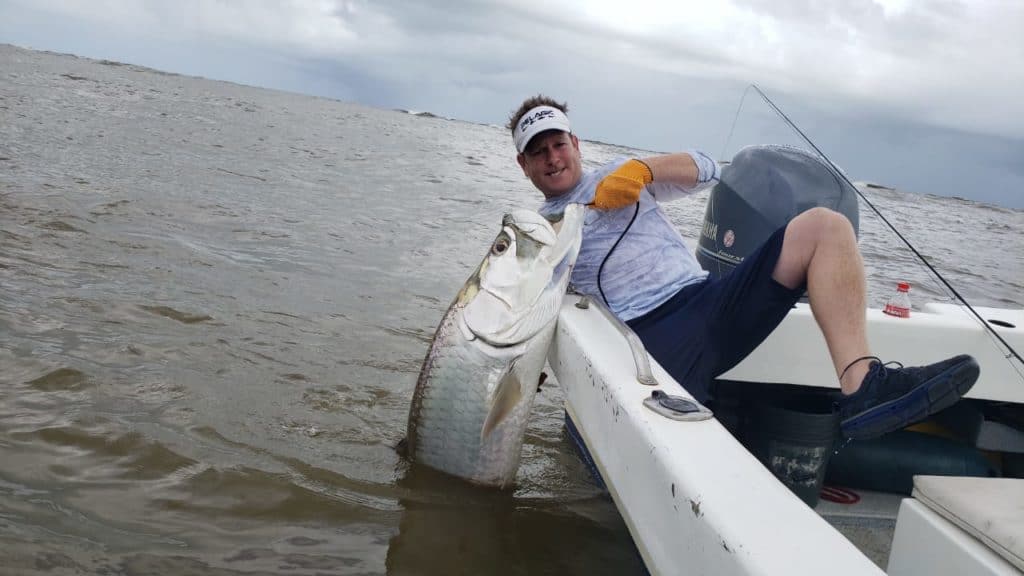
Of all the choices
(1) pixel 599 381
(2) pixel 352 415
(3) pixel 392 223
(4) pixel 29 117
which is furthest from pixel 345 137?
(1) pixel 599 381

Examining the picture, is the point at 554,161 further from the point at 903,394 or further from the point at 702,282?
the point at 903,394

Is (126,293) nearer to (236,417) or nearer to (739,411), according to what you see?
(236,417)

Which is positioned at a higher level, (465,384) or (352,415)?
(465,384)

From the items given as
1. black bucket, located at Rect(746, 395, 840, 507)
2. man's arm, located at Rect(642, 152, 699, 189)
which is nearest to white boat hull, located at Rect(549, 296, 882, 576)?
black bucket, located at Rect(746, 395, 840, 507)

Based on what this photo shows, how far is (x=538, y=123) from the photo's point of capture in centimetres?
336

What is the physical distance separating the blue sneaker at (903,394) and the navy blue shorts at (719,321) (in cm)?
52

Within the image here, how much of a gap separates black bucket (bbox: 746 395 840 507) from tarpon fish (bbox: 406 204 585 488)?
83 cm

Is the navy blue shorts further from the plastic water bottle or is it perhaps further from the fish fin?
the plastic water bottle

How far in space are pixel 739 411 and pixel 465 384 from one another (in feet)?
3.82

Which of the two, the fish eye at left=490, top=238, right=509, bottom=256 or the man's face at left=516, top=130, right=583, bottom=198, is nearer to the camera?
the fish eye at left=490, top=238, right=509, bottom=256

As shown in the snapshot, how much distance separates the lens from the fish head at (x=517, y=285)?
2686mm

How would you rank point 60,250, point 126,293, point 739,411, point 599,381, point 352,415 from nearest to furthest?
point 599,381
point 739,411
point 352,415
point 126,293
point 60,250

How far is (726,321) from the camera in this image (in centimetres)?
283

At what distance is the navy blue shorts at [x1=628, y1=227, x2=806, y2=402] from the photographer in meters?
2.73
